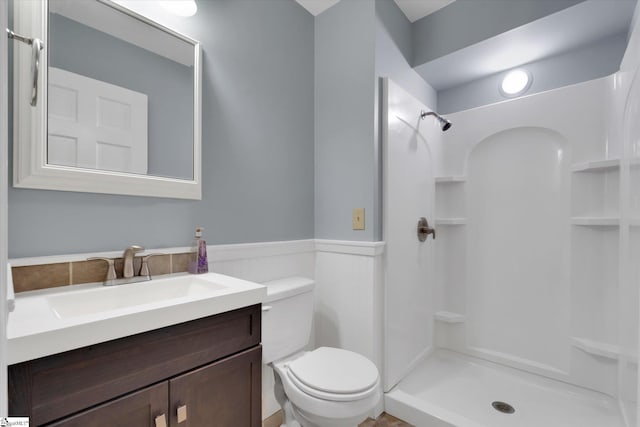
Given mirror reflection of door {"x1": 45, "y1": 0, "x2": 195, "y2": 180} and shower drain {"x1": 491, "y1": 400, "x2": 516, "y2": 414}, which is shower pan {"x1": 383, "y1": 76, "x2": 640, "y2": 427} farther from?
mirror reflection of door {"x1": 45, "y1": 0, "x2": 195, "y2": 180}

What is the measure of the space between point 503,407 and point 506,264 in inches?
37.1

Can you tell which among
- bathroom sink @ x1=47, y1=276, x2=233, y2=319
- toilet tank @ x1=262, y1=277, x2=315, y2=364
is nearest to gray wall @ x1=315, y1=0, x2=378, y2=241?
toilet tank @ x1=262, y1=277, x2=315, y2=364

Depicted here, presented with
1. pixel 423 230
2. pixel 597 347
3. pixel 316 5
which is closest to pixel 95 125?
pixel 316 5

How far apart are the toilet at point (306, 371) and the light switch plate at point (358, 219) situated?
45 cm

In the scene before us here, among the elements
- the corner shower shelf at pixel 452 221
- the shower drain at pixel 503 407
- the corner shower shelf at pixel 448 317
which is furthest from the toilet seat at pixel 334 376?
the corner shower shelf at pixel 452 221

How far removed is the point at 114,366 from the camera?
0.75 m

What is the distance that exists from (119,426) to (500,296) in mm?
2356

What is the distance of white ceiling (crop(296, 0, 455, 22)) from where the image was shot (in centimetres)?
185

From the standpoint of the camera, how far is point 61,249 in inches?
39.4

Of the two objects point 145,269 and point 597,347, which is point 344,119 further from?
point 597,347

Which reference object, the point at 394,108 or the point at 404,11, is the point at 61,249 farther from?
the point at 404,11

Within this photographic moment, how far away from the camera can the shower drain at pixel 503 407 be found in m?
1.65

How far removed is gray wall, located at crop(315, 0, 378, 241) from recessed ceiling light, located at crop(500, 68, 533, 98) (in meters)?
1.20

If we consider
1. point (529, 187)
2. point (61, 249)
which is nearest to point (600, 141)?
Result: point (529, 187)
